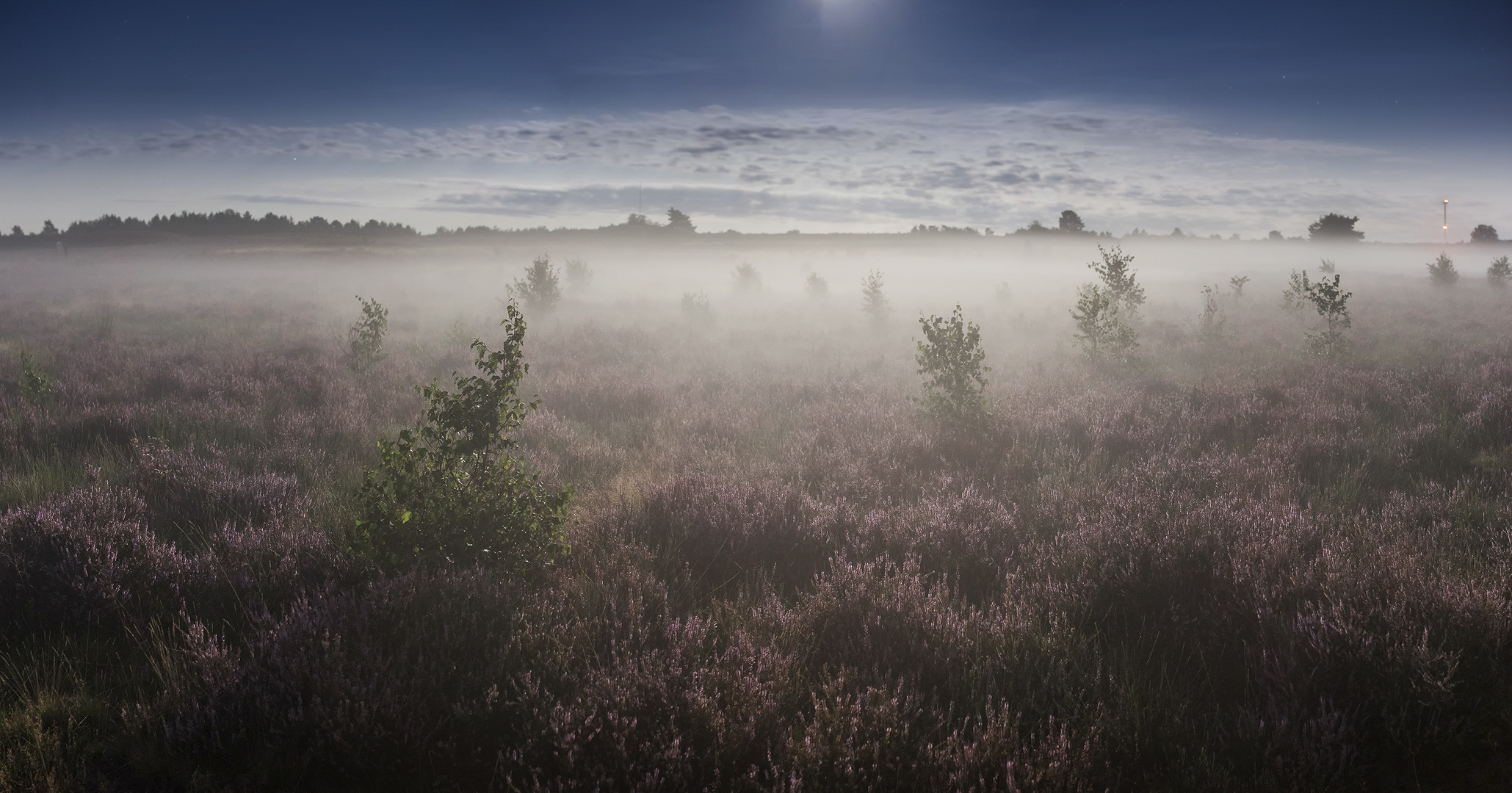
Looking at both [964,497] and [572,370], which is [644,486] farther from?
[572,370]

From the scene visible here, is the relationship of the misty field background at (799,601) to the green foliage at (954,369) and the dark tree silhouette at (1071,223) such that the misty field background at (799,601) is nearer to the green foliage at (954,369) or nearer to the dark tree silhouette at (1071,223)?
the green foliage at (954,369)

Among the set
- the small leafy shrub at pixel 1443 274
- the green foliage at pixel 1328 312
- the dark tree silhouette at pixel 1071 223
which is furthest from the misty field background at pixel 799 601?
the dark tree silhouette at pixel 1071 223

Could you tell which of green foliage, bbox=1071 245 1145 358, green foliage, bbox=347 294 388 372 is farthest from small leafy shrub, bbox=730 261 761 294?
green foliage, bbox=347 294 388 372

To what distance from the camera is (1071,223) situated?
83188 mm

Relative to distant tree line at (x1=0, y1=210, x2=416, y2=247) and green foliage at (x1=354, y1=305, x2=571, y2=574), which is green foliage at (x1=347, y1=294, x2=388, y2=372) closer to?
green foliage at (x1=354, y1=305, x2=571, y2=574)

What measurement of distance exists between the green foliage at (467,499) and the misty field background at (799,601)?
18cm

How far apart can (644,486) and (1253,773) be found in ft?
13.8

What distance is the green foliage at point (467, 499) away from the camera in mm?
3893

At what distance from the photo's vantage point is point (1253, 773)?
247 cm

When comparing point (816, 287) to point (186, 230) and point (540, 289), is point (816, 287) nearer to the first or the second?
point (540, 289)

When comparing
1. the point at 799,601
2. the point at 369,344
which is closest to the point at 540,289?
the point at 369,344

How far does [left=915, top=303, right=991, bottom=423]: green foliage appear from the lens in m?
7.64

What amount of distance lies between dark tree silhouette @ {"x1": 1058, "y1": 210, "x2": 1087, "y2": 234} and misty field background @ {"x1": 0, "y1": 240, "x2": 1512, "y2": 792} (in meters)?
80.7

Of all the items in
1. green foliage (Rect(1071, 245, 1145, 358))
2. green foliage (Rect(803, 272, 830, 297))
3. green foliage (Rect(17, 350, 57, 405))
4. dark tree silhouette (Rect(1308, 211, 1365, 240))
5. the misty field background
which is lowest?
the misty field background
